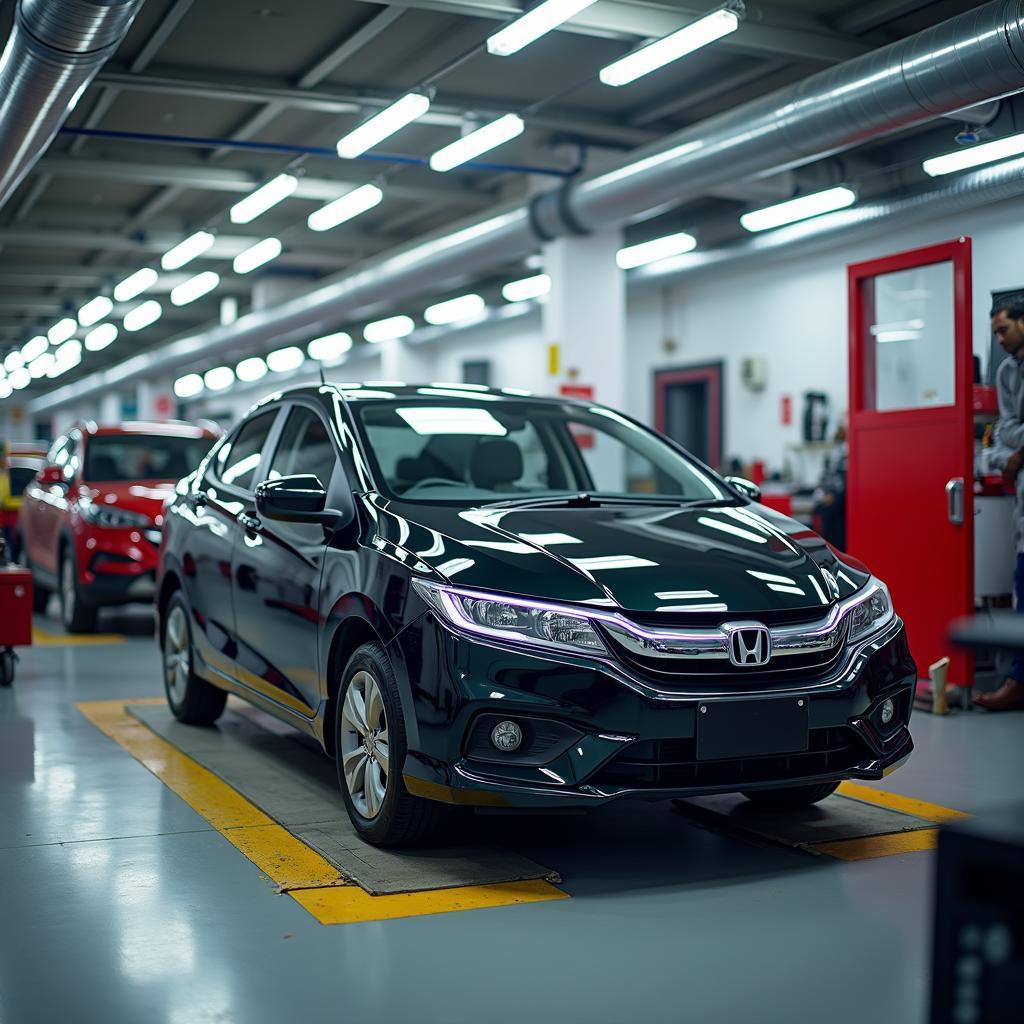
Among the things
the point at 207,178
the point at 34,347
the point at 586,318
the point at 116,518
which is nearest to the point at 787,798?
the point at 116,518

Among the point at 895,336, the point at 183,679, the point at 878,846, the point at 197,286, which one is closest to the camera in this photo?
the point at 878,846

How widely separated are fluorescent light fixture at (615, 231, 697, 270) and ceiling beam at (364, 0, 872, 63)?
383 centimetres

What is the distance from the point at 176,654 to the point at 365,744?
2231mm

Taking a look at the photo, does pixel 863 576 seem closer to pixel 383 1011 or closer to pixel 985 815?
pixel 383 1011

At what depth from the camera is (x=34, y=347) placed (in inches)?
1083

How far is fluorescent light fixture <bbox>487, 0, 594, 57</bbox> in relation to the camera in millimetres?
7320

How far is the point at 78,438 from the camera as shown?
9.82 metres

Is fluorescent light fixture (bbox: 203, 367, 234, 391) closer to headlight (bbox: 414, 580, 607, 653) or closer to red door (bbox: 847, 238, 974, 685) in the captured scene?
red door (bbox: 847, 238, 974, 685)

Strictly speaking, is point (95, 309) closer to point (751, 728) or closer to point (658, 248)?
point (658, 248)

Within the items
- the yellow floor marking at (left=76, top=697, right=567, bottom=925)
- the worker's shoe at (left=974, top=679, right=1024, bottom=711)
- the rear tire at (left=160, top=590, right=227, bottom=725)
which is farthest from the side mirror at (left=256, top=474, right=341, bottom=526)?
the worker's shoe at (left=974, top=679, right=1024, bottom=711)

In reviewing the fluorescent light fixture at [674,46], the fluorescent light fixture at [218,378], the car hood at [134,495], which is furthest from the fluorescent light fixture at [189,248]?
the fluorescent light fixture at [218,378]

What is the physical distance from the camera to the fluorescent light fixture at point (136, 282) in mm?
17109

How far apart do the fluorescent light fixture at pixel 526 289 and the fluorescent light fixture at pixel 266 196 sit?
4.48m

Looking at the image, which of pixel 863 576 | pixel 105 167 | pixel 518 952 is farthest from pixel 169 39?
pixel 518 952
